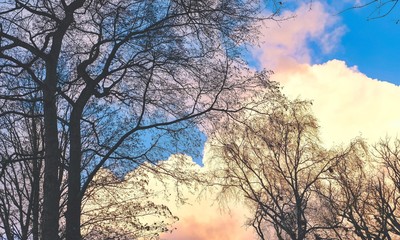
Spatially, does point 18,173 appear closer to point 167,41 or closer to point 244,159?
point 167,41

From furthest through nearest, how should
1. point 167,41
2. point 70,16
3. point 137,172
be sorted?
point 137,172
point 167,41
point 70,16

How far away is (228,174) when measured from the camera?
25.5 meters

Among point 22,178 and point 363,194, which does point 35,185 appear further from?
point 363,194

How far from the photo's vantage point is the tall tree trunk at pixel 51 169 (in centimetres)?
878

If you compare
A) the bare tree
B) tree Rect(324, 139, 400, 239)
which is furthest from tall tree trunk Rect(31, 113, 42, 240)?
tree Rect(324, 139, 400, 239)

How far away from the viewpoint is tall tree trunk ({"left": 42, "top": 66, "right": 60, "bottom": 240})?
878 cm

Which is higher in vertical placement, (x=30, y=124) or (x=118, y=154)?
(x=30, y=124)

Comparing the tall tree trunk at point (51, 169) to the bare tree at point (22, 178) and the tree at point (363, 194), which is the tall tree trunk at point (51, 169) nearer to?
the bare tree at point (22, 178)

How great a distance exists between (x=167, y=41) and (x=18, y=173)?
1056 cm

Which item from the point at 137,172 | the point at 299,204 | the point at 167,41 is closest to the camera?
the point at 167,41

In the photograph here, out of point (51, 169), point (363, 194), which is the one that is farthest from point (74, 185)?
point (363, 194)

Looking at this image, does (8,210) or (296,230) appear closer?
(8,210)

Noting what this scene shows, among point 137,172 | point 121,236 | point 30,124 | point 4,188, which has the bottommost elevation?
point 121,236

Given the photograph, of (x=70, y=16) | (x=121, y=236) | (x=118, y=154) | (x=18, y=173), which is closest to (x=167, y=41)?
(x=70, y=16)
